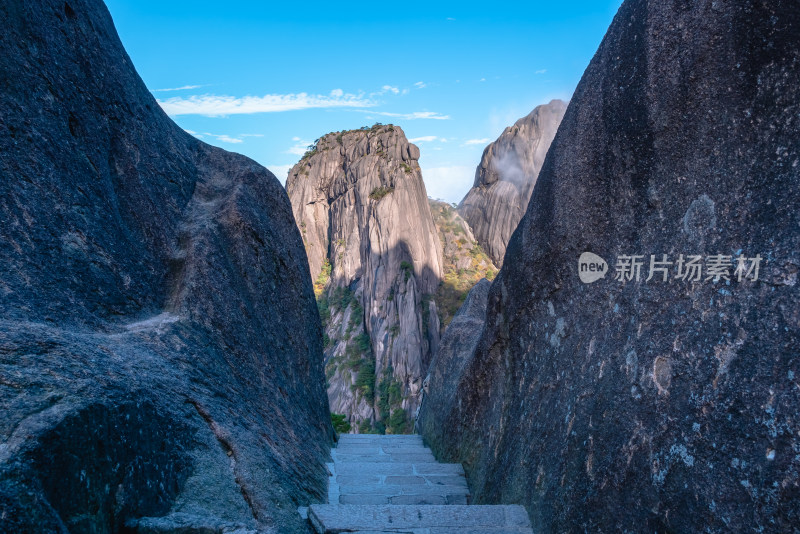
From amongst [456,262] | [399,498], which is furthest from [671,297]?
[456,262]

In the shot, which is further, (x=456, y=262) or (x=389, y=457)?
(x=456, y=262)

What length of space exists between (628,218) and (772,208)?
110cm

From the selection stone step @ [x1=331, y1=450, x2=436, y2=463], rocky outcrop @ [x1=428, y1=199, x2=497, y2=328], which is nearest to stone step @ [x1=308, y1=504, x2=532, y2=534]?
stone step @ [x1=331, y1=450, x2=436, y2=463]

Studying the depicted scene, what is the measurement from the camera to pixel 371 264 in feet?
144

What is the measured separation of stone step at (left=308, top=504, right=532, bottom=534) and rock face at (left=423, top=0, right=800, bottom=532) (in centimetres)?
23

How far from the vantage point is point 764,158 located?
2.43 meters

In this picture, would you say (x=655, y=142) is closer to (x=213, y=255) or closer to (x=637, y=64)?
(x=637, y=64)

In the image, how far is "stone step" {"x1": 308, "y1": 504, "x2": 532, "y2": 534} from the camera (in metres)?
3.32

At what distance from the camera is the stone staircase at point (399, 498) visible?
3.37 m

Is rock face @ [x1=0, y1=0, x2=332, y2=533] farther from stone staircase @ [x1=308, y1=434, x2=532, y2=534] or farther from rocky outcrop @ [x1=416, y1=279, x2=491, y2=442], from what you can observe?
rocky outcrop @ [x1=416, y1=279, x2=491, y2=442]

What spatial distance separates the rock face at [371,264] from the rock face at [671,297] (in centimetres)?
3313

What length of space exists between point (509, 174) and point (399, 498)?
5229 centimetres

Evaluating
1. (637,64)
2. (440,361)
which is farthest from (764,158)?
(440,361)

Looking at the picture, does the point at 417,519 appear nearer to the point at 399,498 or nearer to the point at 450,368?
the point at 399,498
